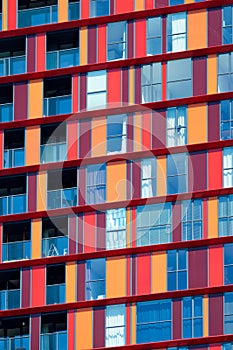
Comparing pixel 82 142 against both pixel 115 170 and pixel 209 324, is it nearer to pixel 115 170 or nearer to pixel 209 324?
pixel 115 170

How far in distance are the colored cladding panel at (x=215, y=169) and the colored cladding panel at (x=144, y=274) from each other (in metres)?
5.36

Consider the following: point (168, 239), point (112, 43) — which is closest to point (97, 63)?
point (112, 43)

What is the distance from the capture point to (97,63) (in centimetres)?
15888

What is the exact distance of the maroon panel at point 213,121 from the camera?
155 meters

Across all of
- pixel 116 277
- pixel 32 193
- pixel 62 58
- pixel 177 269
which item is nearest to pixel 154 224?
pixel 177 269

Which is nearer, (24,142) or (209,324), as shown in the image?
(209,324)

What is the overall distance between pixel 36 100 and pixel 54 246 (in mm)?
9049

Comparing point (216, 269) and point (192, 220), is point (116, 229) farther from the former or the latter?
point (216, 269)

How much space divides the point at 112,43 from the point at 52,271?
13.5 meters

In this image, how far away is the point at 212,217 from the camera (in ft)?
502

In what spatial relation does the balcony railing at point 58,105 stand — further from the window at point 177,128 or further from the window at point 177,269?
the window at point 177,269

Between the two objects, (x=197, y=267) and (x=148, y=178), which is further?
(x=148, y=178)

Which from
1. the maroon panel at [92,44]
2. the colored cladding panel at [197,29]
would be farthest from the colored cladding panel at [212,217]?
the maroon panel at [92,44]

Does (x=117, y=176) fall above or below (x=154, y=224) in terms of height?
above
